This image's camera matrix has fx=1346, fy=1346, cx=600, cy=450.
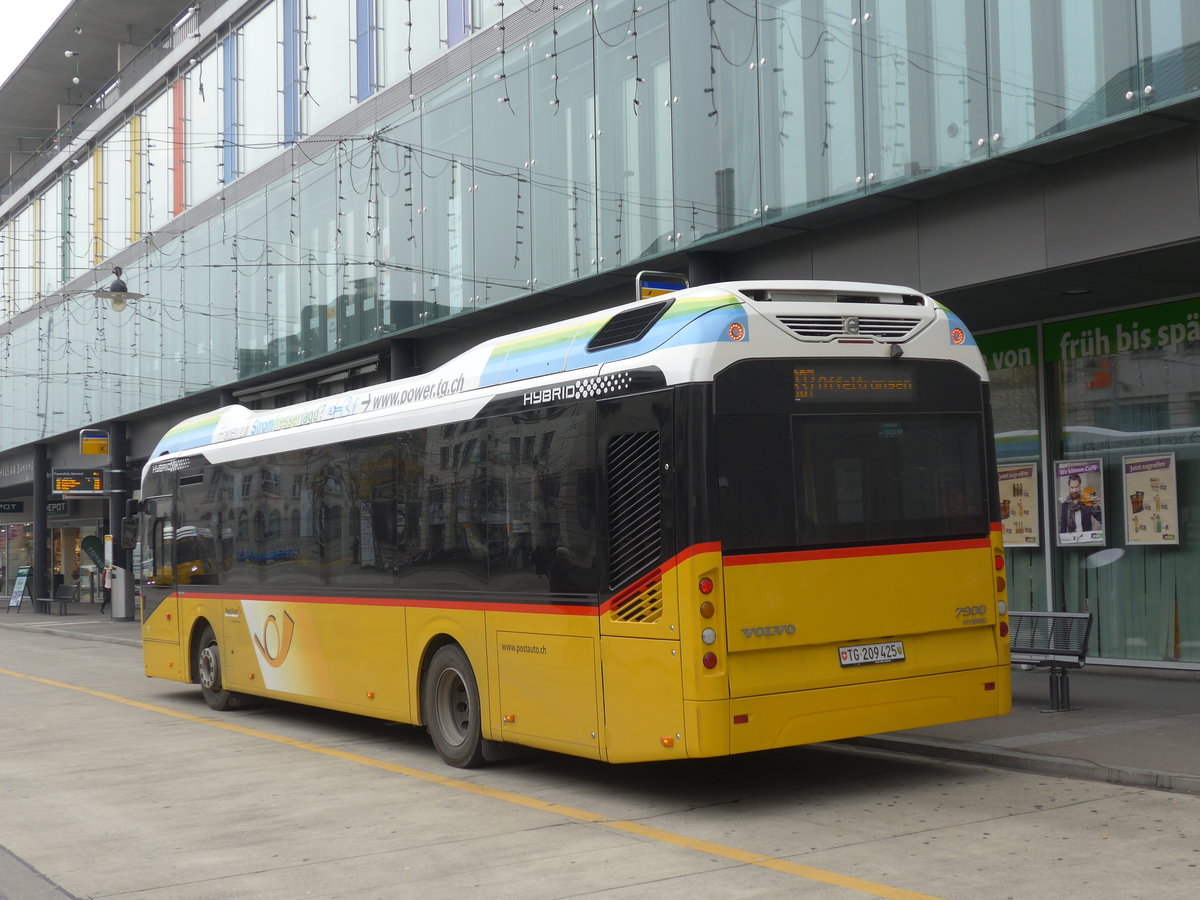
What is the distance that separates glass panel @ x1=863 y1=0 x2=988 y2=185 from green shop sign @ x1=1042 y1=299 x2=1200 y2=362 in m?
3.53

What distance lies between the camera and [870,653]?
333 inches

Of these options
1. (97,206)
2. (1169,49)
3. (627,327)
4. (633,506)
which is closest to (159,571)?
(627,327)

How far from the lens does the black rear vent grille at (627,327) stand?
864cm

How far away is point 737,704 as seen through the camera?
312 inches

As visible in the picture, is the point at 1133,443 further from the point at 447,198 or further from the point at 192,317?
the point at 192,317

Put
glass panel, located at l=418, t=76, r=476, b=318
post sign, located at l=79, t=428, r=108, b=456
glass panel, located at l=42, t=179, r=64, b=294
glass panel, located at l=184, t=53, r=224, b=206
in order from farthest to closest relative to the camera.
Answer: glass panel, located at l=42, t=179, r=64, b=294 < post sign, located at l=79, t=428, r=108, b=456 < glass panel, located at l=184, t=53, r=224, b=206 < glass panel, located at l=418, t=76, r=476, b=318

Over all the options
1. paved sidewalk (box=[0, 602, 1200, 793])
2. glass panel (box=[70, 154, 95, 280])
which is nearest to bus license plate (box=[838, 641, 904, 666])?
paved sidewalk (box=[0, 602, 1200, 793])

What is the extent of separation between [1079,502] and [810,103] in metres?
5.53

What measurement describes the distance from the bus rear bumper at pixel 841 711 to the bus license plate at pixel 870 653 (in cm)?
14

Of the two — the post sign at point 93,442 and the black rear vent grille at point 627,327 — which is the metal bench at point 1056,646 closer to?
the black rear vent grille at point 627,327

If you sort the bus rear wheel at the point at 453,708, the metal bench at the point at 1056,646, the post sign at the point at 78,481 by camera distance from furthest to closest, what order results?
the post sign at the point at 78,481, the metal bench at the point at 1056,646, the bus rear wheel at the point at 453,708

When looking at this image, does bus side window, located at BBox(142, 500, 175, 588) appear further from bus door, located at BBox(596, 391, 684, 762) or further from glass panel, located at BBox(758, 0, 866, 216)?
bus door, located at BBox(596, 391, 684, 762)

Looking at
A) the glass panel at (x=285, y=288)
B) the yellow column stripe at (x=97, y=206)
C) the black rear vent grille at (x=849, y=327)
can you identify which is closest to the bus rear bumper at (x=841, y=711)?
the black rear vent grille at (x=849, y=327)

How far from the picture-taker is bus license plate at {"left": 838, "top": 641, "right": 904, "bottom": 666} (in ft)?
27.5
